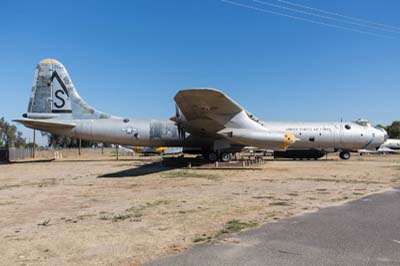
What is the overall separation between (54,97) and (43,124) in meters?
2.08

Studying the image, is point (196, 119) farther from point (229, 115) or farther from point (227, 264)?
point (227, 264)

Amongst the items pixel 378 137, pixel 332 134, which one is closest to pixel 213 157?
pixel 332 134

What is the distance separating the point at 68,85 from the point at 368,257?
24.8 m

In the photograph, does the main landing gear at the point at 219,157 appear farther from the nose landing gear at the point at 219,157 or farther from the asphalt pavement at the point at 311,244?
the asphalt pavement at the point at 311,244

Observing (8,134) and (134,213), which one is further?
(8,134)

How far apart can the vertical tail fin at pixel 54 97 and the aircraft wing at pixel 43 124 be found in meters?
0.80

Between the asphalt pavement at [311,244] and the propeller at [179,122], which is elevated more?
the propeller at [179,122]

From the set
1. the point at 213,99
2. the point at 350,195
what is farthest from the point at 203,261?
the point at 213,99

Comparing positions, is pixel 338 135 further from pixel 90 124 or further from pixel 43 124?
pixel 43 124

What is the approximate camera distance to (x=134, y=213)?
792cm

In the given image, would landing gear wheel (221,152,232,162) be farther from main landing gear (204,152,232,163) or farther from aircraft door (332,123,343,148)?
aircraft door (332,123,343,148)

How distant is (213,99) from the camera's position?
18219 mm

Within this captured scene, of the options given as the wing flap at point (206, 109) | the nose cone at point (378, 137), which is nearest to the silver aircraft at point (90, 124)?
the wing flap at point (206, 109)

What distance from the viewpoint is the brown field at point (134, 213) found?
511cm
